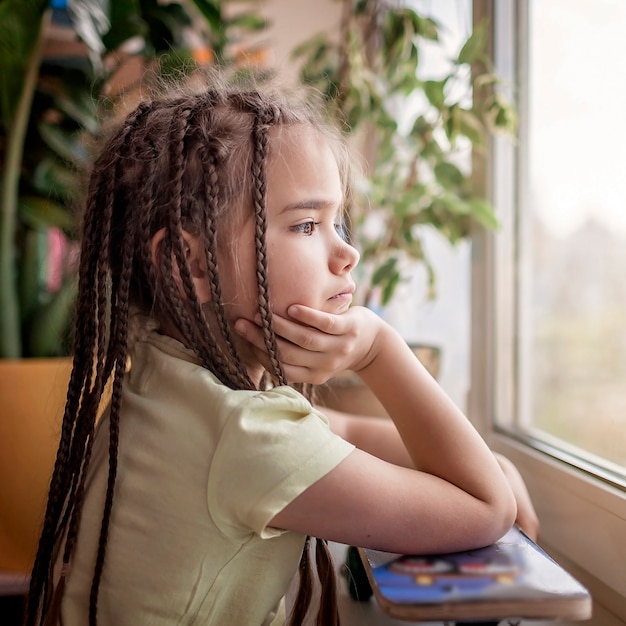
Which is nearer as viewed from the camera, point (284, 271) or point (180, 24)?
point (284, 271)

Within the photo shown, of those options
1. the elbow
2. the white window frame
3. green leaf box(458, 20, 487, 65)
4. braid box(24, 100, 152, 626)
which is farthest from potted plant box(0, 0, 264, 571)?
the elbow

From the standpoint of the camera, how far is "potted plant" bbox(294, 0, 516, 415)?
1152 mm

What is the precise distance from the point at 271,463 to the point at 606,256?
646 mm

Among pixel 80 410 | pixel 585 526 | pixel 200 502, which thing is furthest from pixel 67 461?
pixel 585 526

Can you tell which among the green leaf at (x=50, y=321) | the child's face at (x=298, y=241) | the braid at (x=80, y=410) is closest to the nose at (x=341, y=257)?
the child's face at (x=298, y=241)

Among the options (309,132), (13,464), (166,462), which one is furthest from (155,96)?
(13,464)

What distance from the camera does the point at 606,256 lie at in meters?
0.98

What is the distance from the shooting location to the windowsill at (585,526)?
31.1 inches

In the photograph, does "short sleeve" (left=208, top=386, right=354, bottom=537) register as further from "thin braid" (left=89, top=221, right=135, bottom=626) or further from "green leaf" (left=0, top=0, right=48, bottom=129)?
"green leaf" (left=0, top=0, right=48, bottom=129)

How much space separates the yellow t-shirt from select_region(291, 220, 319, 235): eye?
0.61 ft

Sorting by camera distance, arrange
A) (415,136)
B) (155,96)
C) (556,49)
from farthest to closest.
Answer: (415,136)
(556,49)
(155,96)

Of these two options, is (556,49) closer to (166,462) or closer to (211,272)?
(211,272)

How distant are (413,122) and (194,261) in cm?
78

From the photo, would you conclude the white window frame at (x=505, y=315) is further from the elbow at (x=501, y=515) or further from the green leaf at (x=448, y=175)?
the elbow at (x=501, y=515)
